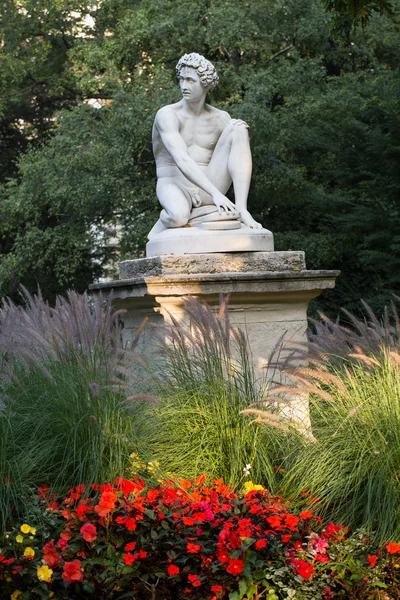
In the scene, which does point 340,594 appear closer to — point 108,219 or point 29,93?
point 108,219

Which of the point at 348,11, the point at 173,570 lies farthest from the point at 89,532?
the point at 348,11

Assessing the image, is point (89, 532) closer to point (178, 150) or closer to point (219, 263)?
point (219, 263)

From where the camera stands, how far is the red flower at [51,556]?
3.32 m

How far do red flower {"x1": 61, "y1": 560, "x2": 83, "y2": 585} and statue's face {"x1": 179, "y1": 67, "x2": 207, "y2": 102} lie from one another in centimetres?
379

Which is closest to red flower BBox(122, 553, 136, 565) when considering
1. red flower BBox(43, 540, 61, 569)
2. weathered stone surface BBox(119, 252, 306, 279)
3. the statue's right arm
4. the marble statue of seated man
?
red flower BBox(43, 540, 61, 569)

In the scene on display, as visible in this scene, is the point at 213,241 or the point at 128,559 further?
the point at 213,241

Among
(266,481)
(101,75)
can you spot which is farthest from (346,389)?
(101,75)

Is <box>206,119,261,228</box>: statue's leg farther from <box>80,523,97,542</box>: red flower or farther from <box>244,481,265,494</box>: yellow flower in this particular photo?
<box>80,523,97,542</box>: red flower

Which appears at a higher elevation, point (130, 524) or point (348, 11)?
point (348, 11)

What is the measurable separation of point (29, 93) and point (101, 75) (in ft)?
15.1

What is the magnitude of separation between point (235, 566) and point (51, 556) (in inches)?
25.4

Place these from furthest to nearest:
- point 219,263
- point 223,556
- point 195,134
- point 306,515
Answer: point 195,134, point 219,263, point 306,515, point 223,556

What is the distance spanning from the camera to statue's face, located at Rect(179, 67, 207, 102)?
248 inches

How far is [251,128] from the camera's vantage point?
52.8ft
